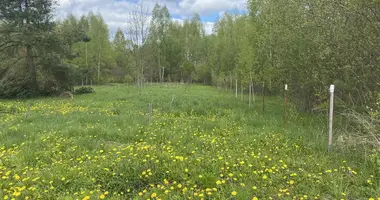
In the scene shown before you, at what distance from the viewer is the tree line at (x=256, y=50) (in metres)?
6.84

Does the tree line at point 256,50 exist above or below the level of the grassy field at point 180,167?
above

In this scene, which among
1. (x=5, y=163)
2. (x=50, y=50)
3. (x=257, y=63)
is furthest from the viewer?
(x=50, y=50)

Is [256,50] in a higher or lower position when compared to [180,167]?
higher

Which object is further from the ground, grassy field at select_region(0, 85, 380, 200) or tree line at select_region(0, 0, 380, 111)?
tree line at select_region(0, 0, 380, 111)

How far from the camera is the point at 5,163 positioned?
507cm

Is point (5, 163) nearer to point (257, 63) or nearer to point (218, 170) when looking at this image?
point (218, 170)

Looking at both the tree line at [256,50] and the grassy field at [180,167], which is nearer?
the grassy field at [180,167]

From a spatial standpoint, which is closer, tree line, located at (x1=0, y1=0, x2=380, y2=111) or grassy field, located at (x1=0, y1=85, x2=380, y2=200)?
grassy field, located at (x1=0, y1=85, x2=380, y2=200)

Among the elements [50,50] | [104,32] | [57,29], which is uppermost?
[104,32]

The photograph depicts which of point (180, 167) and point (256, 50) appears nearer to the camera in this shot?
point (180, 167)

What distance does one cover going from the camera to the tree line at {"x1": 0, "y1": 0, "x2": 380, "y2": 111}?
→ 6.84 m

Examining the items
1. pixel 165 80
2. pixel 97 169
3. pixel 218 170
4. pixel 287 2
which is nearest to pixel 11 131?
pixel 97 169

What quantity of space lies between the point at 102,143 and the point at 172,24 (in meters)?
46.4

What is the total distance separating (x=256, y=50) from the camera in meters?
13.8
